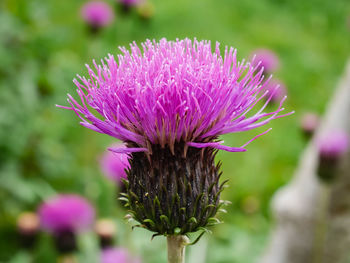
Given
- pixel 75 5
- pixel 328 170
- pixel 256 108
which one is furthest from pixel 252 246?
pixel 75 5

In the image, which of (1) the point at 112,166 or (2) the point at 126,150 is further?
(1) the point at 112,166

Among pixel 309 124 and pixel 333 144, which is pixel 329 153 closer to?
pixel 333 144

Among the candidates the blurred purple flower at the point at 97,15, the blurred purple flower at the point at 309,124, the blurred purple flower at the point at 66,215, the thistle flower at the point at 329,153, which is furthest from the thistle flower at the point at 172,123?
the blurred purple flower at the point at 97,15

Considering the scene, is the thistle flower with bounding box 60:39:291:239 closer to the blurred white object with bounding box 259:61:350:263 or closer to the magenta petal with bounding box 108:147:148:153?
the magenta petal with bounding box 108:147:148:153

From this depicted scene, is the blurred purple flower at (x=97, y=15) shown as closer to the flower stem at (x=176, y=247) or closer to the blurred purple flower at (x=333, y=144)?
the blurred purple flower at (x=333, y=144)

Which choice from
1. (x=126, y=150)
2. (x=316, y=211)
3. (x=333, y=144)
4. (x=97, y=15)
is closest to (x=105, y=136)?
(x=97, y=15)
